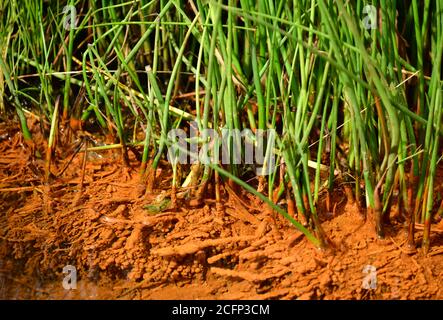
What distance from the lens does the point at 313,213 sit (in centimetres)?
127

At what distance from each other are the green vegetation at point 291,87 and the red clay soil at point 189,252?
0.04 m

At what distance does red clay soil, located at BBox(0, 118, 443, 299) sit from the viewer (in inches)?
49.1

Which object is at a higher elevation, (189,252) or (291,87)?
(291,87)

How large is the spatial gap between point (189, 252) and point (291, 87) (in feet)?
1.35

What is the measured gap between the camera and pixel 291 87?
53.4 inches

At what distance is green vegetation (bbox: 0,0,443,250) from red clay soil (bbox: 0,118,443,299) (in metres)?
0.04

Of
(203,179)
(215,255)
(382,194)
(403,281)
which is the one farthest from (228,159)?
(403,281)

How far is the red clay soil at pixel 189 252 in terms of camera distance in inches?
49.1

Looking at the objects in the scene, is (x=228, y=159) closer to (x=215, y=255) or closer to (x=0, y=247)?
(x=215, y=255)

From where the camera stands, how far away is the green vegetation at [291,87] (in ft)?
4.01

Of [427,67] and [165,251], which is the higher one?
[427,67]

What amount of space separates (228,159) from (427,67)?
52 cm

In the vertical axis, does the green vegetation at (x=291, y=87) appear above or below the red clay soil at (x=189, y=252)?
above

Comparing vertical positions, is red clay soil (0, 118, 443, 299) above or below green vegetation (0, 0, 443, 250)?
below
